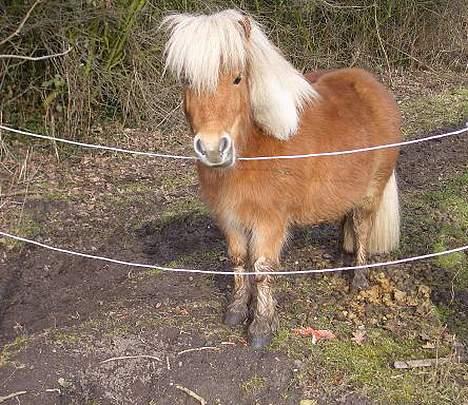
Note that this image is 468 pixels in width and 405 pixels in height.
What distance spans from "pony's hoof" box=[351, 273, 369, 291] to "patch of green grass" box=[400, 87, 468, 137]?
4.36 meters

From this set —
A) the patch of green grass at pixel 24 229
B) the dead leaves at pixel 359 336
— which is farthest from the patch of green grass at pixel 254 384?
the patch of green grass at pixel 24 229

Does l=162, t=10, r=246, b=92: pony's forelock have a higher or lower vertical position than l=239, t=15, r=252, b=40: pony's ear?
lower

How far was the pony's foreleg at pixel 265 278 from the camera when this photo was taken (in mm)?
3623

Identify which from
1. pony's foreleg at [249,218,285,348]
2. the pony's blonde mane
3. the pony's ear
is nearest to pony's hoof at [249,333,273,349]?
pony's foreleg at [249,218,285,348]

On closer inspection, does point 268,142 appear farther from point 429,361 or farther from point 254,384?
point 429,361

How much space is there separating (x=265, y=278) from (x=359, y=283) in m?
1.04

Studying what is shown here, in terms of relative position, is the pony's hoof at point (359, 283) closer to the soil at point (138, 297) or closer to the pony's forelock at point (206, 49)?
the soil at point (138, 297)

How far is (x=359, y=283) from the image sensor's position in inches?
177

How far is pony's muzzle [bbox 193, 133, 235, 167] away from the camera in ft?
9.70

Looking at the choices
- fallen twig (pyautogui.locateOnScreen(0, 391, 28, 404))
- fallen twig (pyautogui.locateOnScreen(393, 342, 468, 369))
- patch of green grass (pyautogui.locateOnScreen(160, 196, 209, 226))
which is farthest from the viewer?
patch of green grass (pyautogui.locateOnScreen(160, 196, 209, 226))

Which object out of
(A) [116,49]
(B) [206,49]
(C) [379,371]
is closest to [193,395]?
(C) [379,371]

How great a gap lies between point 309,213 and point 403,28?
870cm

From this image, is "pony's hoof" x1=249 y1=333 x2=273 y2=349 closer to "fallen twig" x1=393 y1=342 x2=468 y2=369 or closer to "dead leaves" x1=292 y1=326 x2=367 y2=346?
"dead leaves" x1=292 y1=326 x2=367 y2=346

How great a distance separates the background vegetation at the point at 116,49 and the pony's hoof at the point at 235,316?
12.9ft
